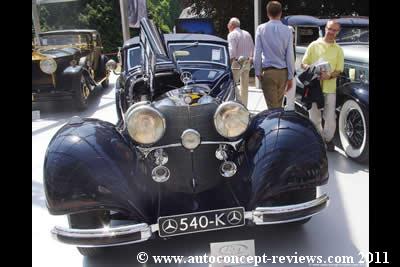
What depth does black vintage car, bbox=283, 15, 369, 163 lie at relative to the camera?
4.02 metres

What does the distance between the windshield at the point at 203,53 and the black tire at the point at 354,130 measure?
4.91 feet

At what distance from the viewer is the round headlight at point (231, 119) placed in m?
2.46

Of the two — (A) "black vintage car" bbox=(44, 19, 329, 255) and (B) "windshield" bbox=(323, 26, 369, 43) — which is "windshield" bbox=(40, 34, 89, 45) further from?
(A) "black vintage car" bbox=(44, 19, 329, 255)

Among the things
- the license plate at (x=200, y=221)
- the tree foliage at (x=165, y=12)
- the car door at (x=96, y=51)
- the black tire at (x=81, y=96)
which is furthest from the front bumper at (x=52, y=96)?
the license plate at (x=200, y=221)

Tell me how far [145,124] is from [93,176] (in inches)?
17.5

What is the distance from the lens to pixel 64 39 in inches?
342

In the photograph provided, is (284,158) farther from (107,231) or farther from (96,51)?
(96,51)

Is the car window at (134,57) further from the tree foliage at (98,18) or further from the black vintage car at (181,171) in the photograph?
the tree foliage at (98,18)

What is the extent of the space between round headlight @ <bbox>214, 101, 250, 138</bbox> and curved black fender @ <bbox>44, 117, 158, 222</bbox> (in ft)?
2.02

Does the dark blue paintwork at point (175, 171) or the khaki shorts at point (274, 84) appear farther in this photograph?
the khaki shorts at point (274, 84)

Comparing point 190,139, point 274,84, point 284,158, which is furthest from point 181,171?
point 274,84

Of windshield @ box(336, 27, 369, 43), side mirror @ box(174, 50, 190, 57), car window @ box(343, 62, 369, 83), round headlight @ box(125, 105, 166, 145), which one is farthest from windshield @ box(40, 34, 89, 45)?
round headlight @ box(125, 105, 166, 145)

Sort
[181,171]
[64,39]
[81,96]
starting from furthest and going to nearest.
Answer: [64,39], [81,96], [181,171]
